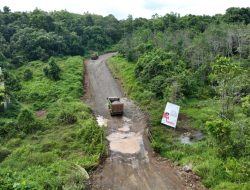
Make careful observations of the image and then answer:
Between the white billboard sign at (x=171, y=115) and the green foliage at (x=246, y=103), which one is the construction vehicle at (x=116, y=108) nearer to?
the white billboard sign at (x=171, y=115)

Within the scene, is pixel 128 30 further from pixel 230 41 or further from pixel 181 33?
pixel 230 41

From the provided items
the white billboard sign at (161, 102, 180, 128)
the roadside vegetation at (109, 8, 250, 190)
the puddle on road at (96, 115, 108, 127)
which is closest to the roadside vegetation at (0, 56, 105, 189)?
the puddle on road at (96, 115, 108, 127)

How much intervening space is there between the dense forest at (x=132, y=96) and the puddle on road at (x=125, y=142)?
1.06 metres

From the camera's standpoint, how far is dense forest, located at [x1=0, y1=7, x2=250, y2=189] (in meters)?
19.2

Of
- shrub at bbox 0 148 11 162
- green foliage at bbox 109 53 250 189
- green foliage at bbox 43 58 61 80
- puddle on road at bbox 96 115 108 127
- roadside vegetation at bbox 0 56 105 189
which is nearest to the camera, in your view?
roadside vegetation at bbox 0 56 105 189

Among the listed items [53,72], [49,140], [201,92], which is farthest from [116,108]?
[53,72]

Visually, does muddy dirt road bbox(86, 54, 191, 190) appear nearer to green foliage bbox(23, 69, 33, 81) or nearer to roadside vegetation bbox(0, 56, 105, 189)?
roadside vegetation bbox(0, 56, 105, 189)

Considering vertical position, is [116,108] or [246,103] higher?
[246,103]

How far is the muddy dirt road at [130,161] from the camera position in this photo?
18.7 meters

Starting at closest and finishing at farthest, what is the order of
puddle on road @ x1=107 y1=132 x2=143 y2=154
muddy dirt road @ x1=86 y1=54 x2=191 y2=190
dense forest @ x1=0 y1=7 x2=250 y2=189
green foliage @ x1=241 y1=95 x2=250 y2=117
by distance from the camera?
muddy dirt road @ x1=86 y1=54 x2=191 y2=190
green foliage @ x1=241 y1=95 x2=250 y2=117
dense forest @ x1=0 y1=7 x2=250 y2=189
puddle on road @ x1=107 y1=132 x2=143 y2=154

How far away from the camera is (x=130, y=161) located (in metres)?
21.5

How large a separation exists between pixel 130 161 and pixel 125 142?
3.20m

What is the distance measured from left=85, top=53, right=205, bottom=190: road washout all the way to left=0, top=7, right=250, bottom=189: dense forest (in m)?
0.90

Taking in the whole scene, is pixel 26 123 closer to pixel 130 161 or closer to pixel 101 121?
pixel 101 121
